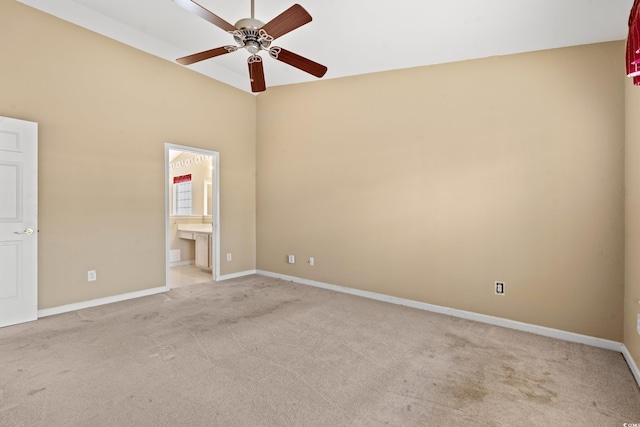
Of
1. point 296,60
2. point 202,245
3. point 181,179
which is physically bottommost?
point 202,245

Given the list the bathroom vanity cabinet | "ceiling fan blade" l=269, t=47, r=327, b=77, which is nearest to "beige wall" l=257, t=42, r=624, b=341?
"ceiling fan blade" l=269, t=47, r=327, b=77

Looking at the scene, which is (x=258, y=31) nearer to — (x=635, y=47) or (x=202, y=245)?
(x=635, y=47)

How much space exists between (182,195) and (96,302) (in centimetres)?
391

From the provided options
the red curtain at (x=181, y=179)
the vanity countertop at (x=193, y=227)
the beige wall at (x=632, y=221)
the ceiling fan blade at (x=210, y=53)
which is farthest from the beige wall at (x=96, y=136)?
the beige wall at (x=632, y=221)

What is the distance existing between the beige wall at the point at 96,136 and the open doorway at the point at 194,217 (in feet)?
1.82

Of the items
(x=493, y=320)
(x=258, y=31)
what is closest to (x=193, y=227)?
(x=258, y=31)

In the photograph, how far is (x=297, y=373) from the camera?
2250 mm

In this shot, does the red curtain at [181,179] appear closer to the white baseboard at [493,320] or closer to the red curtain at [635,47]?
the white baseboard at [493,320]

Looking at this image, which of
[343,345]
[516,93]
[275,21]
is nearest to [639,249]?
[516,93]

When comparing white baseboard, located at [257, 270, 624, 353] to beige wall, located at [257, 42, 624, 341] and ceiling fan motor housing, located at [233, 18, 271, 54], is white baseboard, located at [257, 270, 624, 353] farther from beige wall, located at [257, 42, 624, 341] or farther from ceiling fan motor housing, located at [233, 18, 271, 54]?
ceiling fan motor housing, located at [233, 18, 271, 54]

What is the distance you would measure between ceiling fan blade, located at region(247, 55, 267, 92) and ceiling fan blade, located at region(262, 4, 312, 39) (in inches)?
17.0

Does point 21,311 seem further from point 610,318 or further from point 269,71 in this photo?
point 610,318

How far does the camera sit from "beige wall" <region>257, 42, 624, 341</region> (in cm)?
283

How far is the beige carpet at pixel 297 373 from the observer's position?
1.80 metres
